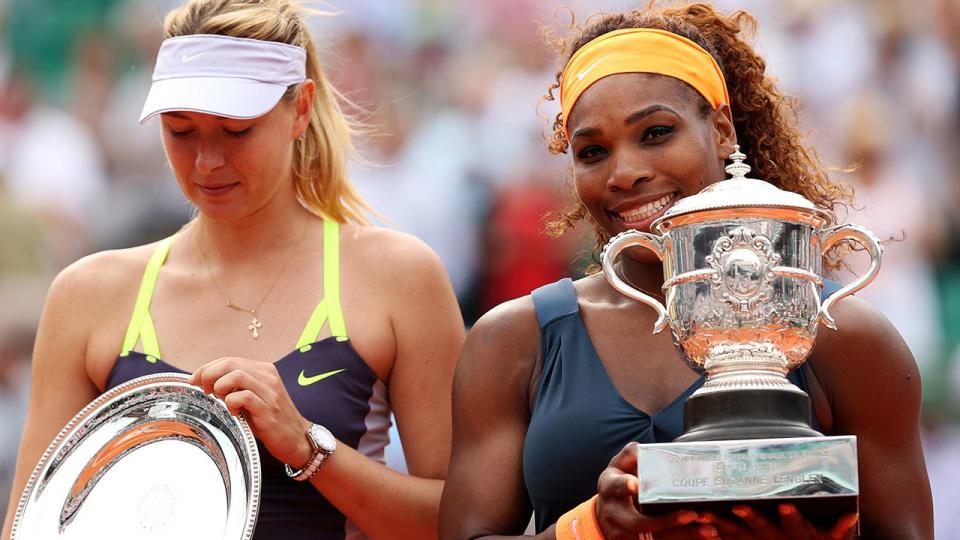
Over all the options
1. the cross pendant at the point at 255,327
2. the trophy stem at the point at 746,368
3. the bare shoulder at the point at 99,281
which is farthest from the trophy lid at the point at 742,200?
the bare shoulder at the point at 99,281

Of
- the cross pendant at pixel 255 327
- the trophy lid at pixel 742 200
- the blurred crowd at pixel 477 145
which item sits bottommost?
the trophy lid at pixel 742 200

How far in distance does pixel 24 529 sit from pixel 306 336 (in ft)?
1.96

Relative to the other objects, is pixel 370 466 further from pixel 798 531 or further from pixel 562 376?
pixel 798 531

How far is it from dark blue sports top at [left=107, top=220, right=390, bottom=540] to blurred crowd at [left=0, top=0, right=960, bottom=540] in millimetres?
2751

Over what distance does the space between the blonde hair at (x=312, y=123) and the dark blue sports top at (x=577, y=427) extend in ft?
2.88

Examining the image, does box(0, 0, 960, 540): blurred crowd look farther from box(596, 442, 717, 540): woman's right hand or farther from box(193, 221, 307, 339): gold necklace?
box(596, 442, 717, 540): woman's right hand

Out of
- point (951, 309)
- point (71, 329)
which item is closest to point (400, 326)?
point (71, 329)

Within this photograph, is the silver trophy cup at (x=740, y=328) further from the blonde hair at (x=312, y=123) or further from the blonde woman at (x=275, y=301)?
the blonde hair at (x=312, y=123)

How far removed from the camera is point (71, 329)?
3023mm

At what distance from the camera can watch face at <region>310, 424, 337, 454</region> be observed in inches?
107

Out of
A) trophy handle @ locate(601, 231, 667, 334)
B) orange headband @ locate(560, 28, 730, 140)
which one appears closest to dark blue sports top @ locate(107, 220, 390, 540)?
orange headband @ locate(560, 28, 730, 140)

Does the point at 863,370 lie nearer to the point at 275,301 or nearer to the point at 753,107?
the point at 753,107

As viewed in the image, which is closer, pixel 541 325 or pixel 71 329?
pixel 541 325

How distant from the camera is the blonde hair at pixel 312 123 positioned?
3.08 meters
